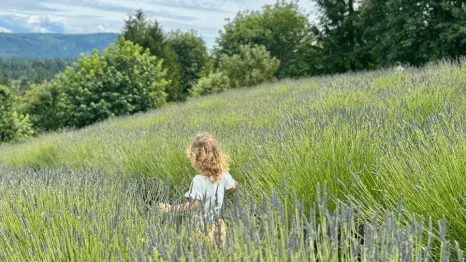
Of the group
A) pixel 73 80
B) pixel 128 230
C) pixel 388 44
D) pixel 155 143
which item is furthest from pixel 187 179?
pixel 388 44

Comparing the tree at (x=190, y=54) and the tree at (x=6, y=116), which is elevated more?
the tree at (x=190, y=54)

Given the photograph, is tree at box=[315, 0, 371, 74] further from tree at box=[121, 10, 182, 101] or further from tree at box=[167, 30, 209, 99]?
tree at box=[167, 30, 209, 99]

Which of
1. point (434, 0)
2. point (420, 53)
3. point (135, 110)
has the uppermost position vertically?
point (434, 0)

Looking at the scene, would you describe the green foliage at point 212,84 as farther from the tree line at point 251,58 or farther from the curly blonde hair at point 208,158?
the curly blonde hair at point 208,158

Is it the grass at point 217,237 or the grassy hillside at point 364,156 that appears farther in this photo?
the grassy hillside at point 364,156

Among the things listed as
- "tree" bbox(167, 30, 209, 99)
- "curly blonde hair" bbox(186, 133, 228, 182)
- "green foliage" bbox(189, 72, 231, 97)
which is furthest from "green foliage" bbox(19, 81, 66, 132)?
"curly blonde hair" bbox(186, 133, 228, 182)

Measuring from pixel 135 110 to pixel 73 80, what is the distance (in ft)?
11.6

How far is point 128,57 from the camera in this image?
21562mm

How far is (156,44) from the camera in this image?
38750 millimetres

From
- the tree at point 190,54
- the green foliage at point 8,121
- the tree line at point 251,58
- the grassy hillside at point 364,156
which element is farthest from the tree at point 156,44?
the grassy hillside at point 364,156

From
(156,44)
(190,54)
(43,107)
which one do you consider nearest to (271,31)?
(190,54)

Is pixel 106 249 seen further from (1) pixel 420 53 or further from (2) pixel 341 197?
(1) pixel 420 53

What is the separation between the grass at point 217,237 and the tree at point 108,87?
17.2 metres

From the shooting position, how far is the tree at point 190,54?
51.2 meters
